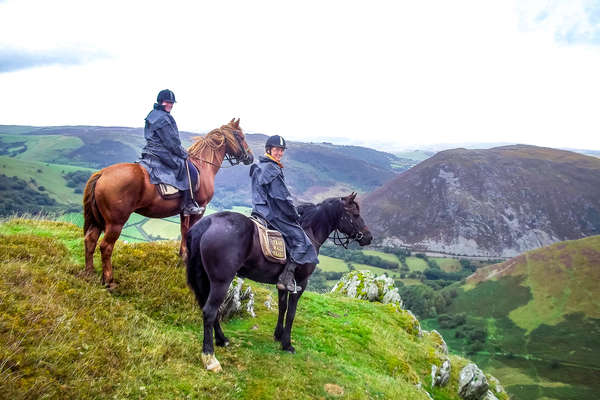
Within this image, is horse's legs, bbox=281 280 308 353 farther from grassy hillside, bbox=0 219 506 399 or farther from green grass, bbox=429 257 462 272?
green grass, bbox=429 257 462 272

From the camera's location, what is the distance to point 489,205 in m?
129

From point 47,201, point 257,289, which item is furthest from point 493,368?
point 47,201

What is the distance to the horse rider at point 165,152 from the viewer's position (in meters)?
8.57

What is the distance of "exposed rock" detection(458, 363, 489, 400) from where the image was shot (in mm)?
11570

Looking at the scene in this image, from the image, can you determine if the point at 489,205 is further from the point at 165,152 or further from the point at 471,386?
the point at 165,152

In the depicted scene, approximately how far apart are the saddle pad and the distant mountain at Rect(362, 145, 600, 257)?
391 ft

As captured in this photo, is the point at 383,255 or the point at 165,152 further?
the point at 383,255

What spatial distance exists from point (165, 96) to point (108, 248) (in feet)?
14.2

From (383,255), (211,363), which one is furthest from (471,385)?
(383,255)

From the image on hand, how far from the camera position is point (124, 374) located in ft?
16.0

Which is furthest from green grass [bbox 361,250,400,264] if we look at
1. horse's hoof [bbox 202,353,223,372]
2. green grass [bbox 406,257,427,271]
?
horse's hoof [bbox 202,353,223,372]

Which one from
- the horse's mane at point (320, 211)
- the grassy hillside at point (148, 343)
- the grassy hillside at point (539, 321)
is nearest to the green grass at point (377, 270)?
the grassy hillside at point (539, 321)

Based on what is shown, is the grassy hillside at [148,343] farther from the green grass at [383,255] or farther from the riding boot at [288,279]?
the green grass at [383,255]

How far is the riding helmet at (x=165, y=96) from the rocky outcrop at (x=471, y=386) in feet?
45.2
